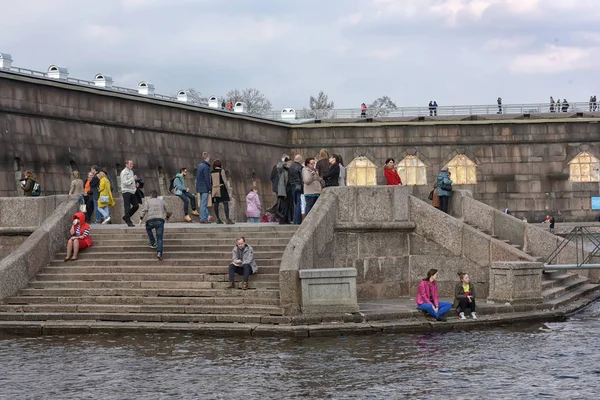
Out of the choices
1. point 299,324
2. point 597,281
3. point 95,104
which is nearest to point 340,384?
point 299,324

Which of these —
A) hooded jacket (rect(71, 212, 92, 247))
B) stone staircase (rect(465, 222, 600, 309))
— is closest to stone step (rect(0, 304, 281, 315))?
hooded jacket (rect(71, 212, 92, 247))

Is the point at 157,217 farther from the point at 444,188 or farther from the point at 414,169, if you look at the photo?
the point at 414,169

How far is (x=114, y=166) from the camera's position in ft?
121

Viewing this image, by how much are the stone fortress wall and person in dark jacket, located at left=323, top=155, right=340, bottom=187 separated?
11.6 metres

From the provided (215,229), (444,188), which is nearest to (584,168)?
(444,188)

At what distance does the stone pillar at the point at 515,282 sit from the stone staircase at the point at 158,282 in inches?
152

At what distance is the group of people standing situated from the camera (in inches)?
872

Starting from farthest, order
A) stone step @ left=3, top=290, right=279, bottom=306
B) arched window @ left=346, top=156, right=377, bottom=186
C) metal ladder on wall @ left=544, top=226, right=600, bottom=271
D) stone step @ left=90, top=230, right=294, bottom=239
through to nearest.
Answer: arched window @ left=346, top=156, right=377, bottom=186, metal ladder on wall @ left=544, top=226, right=600, bottom=271, stone step @ left=90, top=230, right=294, bottom=239, stone step @ left=3, top=290, right=279, bottom=306

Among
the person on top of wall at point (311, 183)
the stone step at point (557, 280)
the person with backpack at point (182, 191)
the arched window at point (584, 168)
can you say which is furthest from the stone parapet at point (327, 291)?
the arched window at point (584, 168)

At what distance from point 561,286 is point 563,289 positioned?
65 cm

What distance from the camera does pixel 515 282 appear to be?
20.0m

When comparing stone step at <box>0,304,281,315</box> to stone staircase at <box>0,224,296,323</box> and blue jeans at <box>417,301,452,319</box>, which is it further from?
blue jeans at <box>417,301,452,319</box>

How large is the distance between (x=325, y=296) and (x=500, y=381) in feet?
16.9

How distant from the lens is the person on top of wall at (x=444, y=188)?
2430 centimetres
